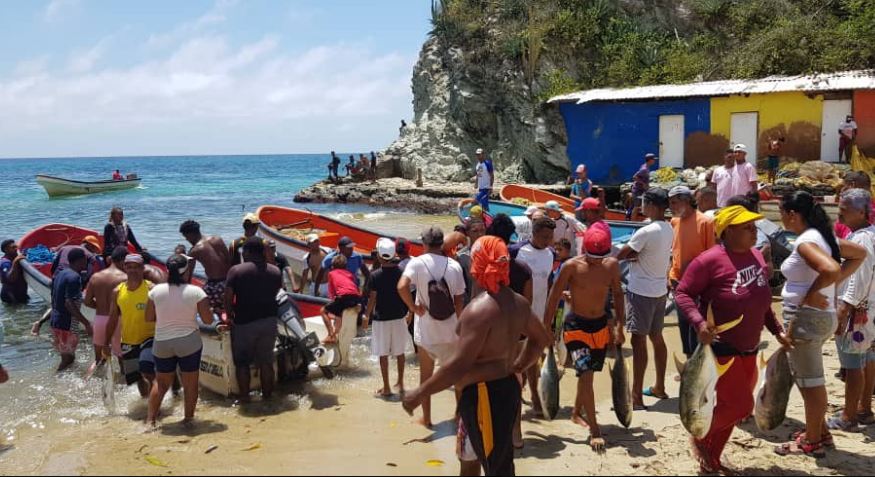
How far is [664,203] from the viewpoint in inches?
222

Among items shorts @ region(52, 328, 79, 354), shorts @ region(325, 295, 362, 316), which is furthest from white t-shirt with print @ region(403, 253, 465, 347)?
shorts @ region(52, 328, 79, 354)

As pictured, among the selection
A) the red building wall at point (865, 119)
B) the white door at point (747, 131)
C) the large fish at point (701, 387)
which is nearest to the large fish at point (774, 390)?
the large fish at point (701, 387)

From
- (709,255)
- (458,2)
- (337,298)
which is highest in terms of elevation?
(458,2)

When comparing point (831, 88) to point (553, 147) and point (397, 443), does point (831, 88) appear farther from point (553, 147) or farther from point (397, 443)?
point (397, 443)

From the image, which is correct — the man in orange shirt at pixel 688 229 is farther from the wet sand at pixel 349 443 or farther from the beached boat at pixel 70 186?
the beached boat at pixel 70 186

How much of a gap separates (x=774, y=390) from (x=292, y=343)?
14.5 ft

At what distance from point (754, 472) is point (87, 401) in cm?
644

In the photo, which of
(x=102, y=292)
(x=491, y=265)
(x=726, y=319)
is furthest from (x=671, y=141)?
(x=491, y=265)

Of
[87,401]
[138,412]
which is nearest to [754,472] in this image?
[138,412]

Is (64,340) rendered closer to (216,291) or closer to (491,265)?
(216,291)

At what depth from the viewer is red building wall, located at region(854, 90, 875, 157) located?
719 inches

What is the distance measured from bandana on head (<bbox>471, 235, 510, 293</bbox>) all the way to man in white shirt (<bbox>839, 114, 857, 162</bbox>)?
18.0 meters

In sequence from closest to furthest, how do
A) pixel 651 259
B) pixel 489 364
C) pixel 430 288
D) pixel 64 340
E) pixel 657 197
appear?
pixel 489 364
pixel 430 288
pixel 657 197
pixel 651 259
pixel 64 340

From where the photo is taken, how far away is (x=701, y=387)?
4137mm
